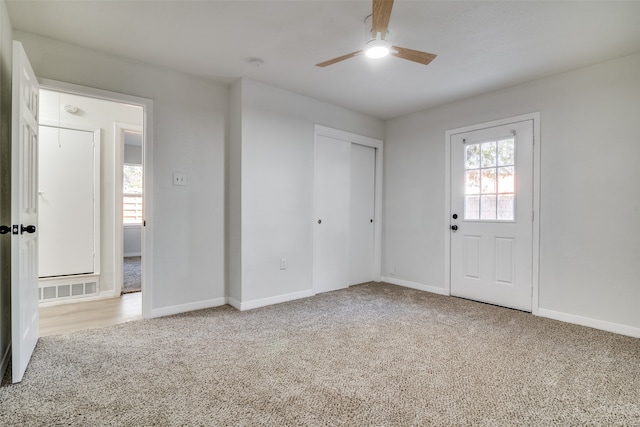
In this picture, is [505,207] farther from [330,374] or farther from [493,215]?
[330,374]

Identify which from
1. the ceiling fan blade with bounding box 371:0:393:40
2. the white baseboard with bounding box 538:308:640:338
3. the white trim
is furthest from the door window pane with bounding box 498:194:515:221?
the white trim

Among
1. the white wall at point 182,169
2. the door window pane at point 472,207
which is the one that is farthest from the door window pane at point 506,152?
the white wall at point 182,169

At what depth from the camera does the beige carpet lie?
5.43 ft

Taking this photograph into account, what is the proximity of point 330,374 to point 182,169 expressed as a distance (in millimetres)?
2364

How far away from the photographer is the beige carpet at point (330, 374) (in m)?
1.66

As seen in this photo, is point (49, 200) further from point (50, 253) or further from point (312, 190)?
point (312, 190)

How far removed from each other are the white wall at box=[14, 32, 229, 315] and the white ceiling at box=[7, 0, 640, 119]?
0.17m

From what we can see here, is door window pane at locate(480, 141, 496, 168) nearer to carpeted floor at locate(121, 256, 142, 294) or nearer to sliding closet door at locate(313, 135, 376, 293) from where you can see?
sliding closet door at locate(313, 135, 376, 293)

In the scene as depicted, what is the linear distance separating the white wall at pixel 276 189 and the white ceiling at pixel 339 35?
334mm

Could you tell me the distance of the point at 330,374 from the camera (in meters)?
2.05

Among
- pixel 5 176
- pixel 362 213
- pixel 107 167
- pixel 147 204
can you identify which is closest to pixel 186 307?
pixel 147 204

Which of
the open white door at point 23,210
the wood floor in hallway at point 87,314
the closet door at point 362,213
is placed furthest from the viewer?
the closet door at point 362,213

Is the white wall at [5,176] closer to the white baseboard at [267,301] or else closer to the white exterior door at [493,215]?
the white baseboard at [267,301]

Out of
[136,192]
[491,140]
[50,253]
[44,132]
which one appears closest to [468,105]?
[491,140]
